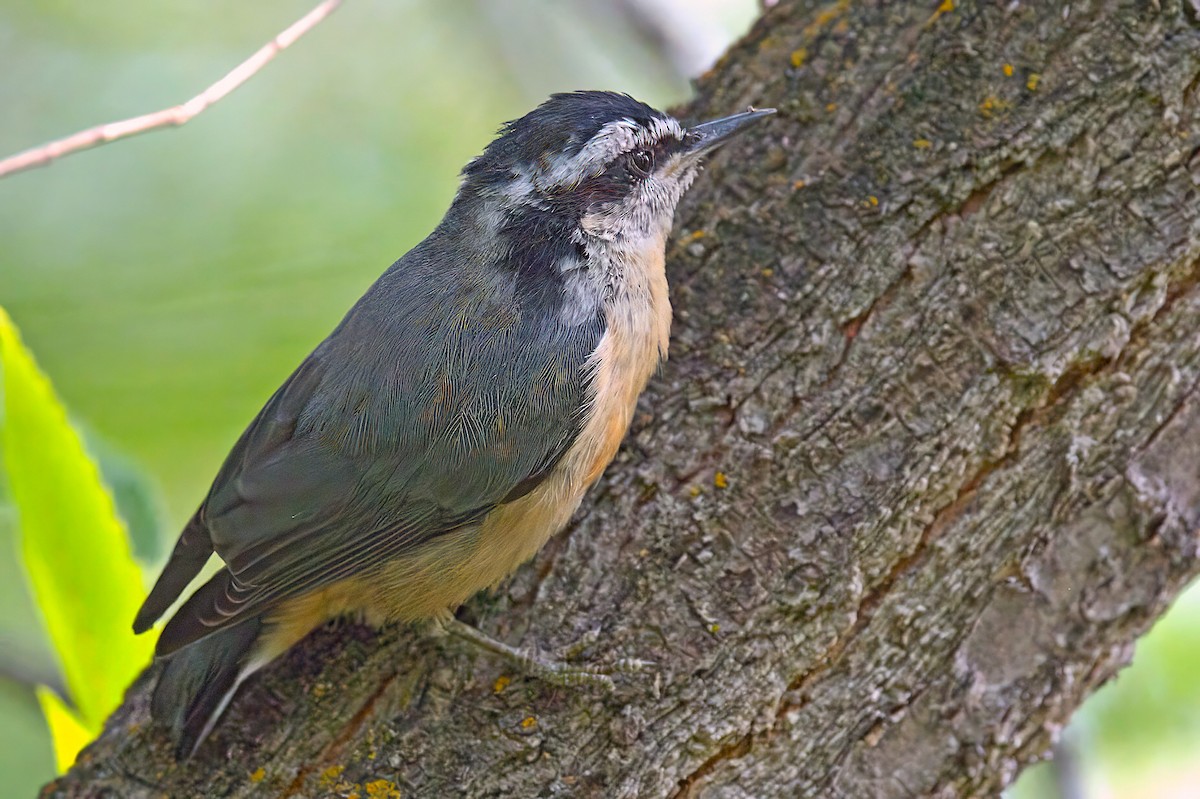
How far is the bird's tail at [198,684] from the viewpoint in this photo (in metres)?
2.62

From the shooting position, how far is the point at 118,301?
166 inches

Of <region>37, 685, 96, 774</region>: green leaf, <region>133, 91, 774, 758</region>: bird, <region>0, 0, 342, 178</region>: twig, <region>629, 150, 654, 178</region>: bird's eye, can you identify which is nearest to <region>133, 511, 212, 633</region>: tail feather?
<region>133, 91, 774, 758</region>: bird

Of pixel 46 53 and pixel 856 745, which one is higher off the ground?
pixel 46 53

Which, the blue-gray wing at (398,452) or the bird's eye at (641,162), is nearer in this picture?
the blue-gray wing at (398,452)

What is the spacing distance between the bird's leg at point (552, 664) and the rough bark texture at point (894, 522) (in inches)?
1.3

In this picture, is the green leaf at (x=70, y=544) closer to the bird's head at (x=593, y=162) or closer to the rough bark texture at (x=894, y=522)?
the rough bark texture at (x=894, y=522)

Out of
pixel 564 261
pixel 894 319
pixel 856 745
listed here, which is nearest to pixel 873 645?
pixel 856 745

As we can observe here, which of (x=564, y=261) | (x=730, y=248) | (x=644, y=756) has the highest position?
(x=564, y=261)

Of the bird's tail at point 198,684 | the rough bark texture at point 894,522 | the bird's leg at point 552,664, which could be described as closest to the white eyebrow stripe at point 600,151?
the rough bark texture at point 894,522

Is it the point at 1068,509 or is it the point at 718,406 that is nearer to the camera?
the point at 1068,509

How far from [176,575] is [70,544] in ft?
1.31

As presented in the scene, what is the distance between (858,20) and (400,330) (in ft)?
5.14

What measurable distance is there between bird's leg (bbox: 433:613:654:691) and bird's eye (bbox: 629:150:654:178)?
4.18ft

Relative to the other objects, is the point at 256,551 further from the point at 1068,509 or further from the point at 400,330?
the point at 1068,509
